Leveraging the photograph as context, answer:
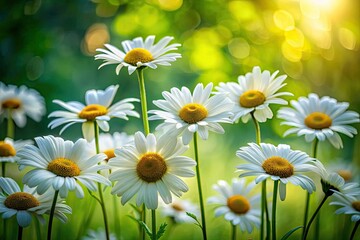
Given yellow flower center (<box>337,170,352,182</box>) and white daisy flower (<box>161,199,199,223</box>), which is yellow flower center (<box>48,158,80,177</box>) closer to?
white daisy flower (<box>161,199,199,223</box>)

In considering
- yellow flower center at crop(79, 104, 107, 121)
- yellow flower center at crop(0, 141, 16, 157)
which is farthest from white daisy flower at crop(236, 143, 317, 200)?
yellow flower center at crop(0, 141, 16, 157)

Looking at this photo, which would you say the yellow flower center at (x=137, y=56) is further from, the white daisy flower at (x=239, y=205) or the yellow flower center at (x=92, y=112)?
the white daisy flower at (x=239, y=205)

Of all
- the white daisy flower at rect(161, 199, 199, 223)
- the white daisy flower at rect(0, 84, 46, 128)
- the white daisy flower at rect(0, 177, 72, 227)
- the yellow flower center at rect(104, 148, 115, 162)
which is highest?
the white daisy flower at rect(0, 84, 46, 128)

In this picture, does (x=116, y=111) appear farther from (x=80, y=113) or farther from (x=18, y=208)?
(x=18, y=208)

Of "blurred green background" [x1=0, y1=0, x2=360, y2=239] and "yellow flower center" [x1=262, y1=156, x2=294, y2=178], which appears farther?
"blurred green background" [x1=0, y1=0, x2=360, y2=239]

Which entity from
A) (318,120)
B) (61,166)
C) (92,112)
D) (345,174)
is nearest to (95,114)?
(92,112)

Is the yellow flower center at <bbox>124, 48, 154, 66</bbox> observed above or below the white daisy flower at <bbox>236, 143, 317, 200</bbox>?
above

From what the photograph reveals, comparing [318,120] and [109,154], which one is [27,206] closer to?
[109,154]
